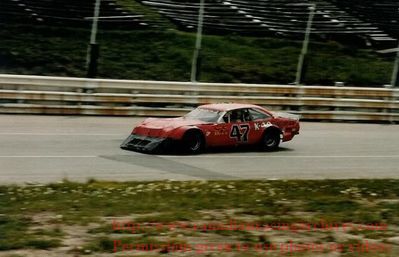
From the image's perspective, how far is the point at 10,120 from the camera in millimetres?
18734

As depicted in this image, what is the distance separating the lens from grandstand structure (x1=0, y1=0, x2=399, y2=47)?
29.7 m

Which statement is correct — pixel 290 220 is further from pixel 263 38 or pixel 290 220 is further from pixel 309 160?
pixel 263 38

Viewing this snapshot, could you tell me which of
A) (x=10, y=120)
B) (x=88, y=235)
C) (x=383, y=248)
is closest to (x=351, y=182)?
(x=383, y=248)

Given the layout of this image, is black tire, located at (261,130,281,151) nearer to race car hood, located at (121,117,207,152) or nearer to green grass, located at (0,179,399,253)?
race car hood, located at (121,117,207,152)

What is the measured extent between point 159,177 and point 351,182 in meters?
3.39

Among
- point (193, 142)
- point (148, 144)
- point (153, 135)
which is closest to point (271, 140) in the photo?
point (193, 142)

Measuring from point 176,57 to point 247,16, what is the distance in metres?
6.96

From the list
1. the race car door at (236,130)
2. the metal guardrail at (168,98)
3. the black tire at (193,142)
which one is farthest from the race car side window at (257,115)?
the metal guardrail at (168,98)

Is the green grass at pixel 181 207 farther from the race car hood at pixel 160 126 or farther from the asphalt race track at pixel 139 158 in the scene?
the race car hood at pixel 160 126

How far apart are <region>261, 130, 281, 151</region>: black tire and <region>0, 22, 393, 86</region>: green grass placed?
10852 mm

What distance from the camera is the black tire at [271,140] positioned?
16.7 metres

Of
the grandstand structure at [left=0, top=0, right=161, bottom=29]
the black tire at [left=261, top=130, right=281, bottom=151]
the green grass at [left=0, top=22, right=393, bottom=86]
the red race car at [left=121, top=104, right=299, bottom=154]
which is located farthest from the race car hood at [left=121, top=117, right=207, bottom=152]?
the grandstand structure at [left=0, top=0, right=161, bottom=29]

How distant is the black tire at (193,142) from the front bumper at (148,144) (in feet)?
1.31

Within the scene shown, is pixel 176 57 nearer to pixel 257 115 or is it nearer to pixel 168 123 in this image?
pixel 257 115
